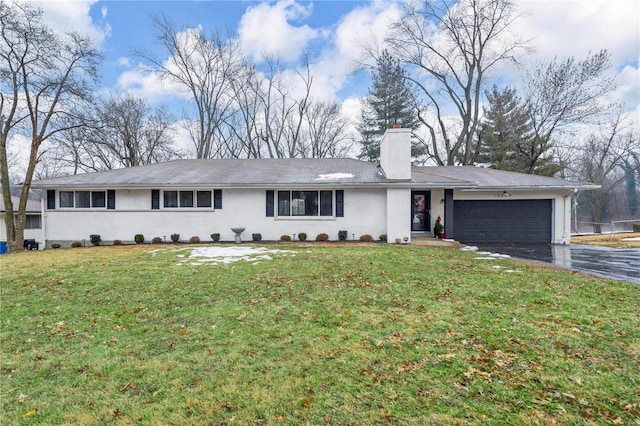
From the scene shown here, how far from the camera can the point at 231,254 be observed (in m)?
9.85

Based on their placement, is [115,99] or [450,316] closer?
[450,316]

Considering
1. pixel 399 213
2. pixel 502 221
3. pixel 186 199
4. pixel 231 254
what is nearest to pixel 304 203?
Result: pixel 399 213

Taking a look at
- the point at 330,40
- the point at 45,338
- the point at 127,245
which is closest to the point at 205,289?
the point at 45,338

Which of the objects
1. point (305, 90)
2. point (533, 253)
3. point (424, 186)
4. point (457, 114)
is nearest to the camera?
point (533, 253)

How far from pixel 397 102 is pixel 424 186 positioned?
50.0 ft

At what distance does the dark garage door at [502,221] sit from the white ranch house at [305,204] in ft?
0.14

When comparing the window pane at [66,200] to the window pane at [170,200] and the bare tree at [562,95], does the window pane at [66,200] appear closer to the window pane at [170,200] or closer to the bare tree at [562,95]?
the window pane at [170,200]

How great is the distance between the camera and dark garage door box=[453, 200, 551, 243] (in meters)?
14.3

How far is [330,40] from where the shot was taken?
21.9 m

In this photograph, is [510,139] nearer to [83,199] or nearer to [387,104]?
[387,104]

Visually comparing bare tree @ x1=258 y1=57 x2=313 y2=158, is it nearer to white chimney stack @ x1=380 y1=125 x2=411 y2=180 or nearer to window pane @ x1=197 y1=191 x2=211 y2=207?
window pane @ x1=197 y1=191 x2=211 y2=207

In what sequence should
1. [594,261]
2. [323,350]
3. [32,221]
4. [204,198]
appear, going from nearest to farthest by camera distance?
[323,350], [594,261], [204,198], [32,221]

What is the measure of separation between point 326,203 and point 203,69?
2080cm

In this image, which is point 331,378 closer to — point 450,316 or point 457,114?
point 450,316
